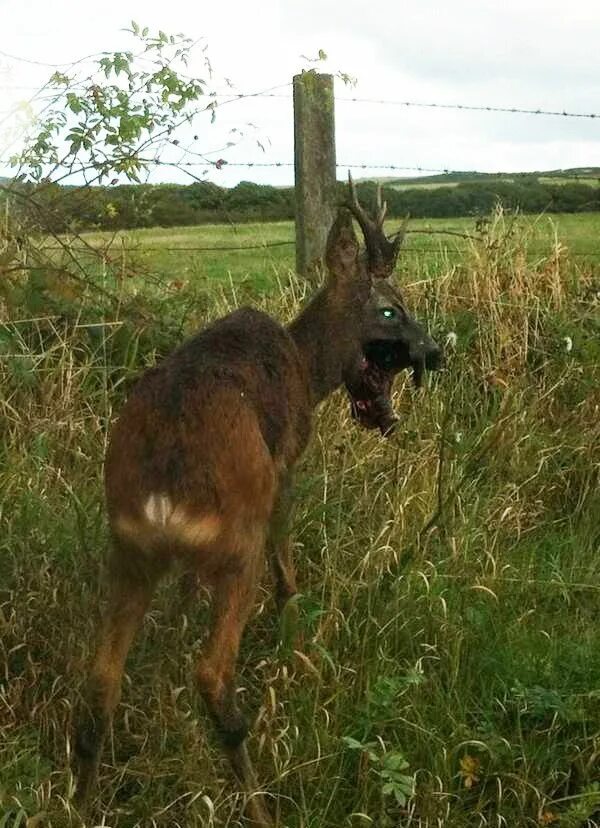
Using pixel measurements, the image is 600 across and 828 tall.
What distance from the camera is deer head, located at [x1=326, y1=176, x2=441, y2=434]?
538 centimetres

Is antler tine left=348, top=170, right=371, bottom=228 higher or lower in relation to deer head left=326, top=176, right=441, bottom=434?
higher

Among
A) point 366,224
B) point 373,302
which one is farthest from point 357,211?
point 373,302

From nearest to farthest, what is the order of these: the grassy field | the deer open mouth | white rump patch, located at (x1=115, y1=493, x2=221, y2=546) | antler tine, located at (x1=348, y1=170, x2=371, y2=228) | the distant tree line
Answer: white rump patch, located at (x1=115, y1=493, x2=221, y2=546), the grassy field, antler tine, located at (x1=348, y1=170, x2=371, y2=228), the deer open mouth, the distant tree line

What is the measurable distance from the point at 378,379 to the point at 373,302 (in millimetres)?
364

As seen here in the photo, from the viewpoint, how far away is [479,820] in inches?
169

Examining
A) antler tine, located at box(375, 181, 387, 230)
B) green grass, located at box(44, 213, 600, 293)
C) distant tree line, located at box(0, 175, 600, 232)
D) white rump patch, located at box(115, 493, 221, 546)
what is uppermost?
antler tine, located at box(375, 181, 387, 230)

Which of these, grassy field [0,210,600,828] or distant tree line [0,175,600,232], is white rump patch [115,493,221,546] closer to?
grassy field [0,210,600,828]

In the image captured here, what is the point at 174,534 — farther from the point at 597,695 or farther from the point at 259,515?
the point at 597,695

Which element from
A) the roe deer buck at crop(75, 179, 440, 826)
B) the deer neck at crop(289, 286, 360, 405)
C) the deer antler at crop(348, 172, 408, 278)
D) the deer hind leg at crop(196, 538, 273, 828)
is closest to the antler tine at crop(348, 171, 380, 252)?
the deer antler at crop(348, 172, 408, 278)

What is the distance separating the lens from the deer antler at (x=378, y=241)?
210 inches

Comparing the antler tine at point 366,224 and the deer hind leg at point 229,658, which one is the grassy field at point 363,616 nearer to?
the deer hind leg at point 229,658

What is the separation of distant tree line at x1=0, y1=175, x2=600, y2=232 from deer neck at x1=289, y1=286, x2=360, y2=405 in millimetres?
1201

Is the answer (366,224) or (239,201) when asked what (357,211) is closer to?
(366,224)

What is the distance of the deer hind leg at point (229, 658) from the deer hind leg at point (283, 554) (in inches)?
26.2
